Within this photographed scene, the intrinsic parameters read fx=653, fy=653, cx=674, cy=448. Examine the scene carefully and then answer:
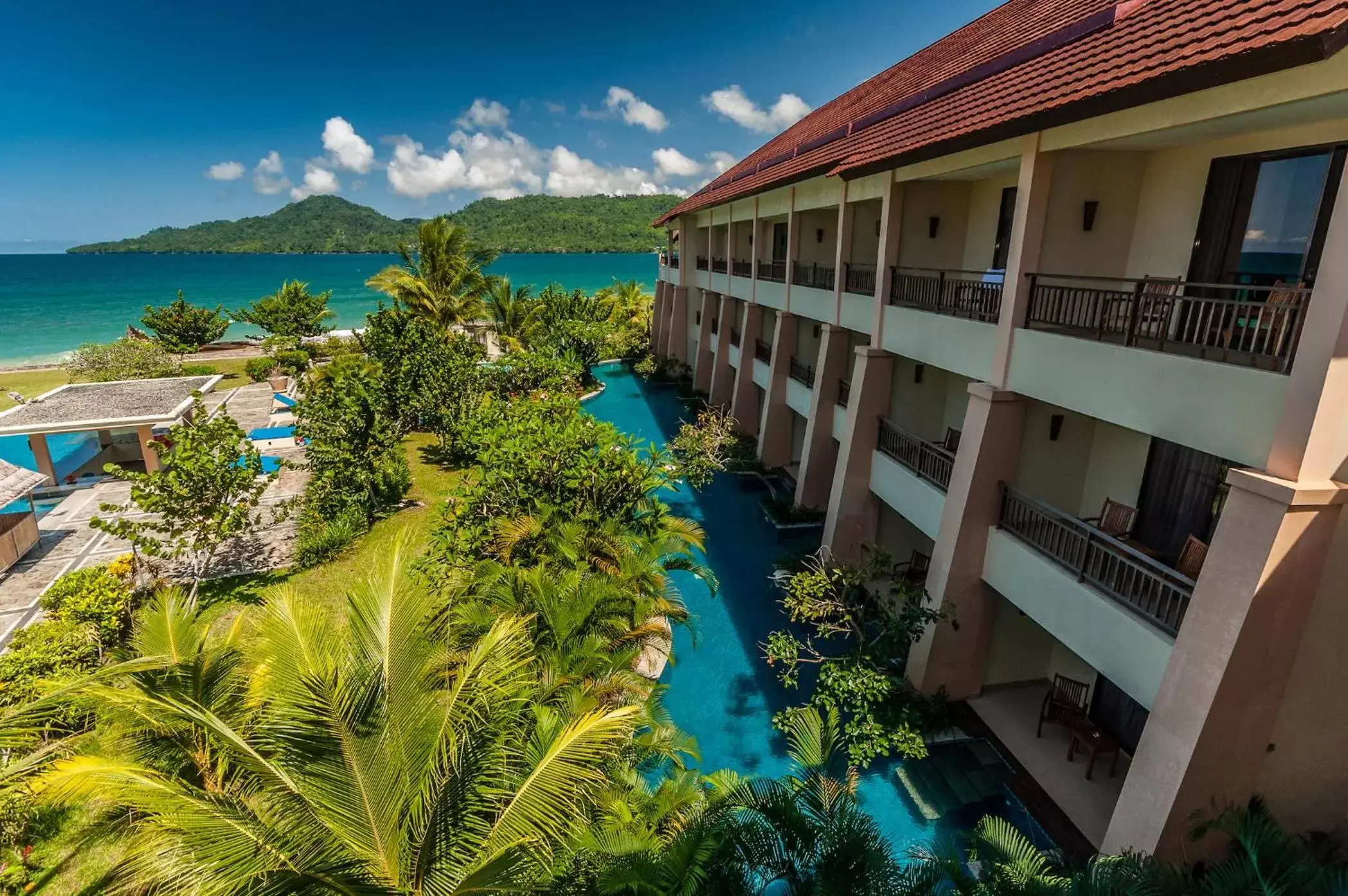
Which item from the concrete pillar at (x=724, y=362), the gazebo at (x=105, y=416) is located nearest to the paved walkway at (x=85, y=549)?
the gazebo at (x=105, y=416)

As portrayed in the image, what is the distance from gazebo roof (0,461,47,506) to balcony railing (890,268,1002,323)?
66.1 ft

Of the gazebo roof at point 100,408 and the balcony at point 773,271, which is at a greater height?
the balcony at point 773,271

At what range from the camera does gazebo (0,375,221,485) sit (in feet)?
63.3

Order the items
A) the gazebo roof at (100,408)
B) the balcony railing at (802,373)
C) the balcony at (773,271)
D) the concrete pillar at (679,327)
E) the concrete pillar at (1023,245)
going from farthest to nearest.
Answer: the concrete pillar at (679,327)
the balcony at (773,271)
the balcony railing at (802,373)
the gazebo roof at (100,408)
the concrete pillar at (1023,245)

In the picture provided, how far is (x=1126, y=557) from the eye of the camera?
788 centimetres

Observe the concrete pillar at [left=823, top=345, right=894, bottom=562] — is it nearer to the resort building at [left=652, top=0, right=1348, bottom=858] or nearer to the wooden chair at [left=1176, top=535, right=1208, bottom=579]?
the resort building at [left=652, top=0, right=1348, bottom=858]

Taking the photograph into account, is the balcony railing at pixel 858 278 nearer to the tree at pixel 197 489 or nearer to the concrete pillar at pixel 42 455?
the tree at pixel 197 489

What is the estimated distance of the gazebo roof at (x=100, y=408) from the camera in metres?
19.2

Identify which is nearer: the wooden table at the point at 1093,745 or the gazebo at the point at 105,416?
the wooden table at the point at 1093,745

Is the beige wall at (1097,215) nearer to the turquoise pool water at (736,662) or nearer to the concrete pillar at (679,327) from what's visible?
the turquoise pool water at (736,662)

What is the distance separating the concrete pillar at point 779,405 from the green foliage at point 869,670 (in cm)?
983

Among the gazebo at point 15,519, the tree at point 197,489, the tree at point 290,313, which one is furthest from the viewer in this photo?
the tree at point 290,313

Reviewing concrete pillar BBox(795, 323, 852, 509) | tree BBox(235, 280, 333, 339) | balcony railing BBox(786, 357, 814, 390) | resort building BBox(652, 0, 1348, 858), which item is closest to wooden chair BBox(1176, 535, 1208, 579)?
resort building BBox(652, 0, 1348, 858)

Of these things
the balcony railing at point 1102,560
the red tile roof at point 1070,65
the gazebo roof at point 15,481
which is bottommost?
the gazebo roof at point 15,481
